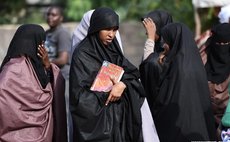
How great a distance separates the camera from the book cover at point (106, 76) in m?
6.08

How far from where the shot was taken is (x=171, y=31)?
21.4ft

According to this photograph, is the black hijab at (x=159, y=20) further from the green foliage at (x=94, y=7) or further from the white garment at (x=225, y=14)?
the green foliage at (x=94, y=7)

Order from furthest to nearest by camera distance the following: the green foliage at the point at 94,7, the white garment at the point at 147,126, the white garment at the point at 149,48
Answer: the green foliage at the point at 94,7, the white garment at the point at 149,48, the white garment at the point at 147,126

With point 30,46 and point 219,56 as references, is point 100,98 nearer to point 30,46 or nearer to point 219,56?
point 30,46

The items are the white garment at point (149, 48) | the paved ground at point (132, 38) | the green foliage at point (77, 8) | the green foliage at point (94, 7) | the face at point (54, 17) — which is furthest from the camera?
the green foliage at point (77, 8)

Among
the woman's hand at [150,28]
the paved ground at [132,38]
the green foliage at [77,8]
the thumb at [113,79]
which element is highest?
the woman's hand at [150,28]

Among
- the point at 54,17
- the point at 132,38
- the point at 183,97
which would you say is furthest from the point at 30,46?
the point at 132,38

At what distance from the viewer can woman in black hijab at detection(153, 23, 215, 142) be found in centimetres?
635

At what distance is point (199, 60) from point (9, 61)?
5.10 feet

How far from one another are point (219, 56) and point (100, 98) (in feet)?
5.00

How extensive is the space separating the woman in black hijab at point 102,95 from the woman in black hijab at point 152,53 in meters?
0.35

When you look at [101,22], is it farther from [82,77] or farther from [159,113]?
[159,113]

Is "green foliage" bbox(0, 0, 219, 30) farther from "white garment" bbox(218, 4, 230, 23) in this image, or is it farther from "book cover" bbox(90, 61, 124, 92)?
"book cover" bbox(90, 61, 124, 92)

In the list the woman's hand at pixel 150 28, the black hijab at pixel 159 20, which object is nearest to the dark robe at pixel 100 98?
the woman's hand at pixel 150 28
